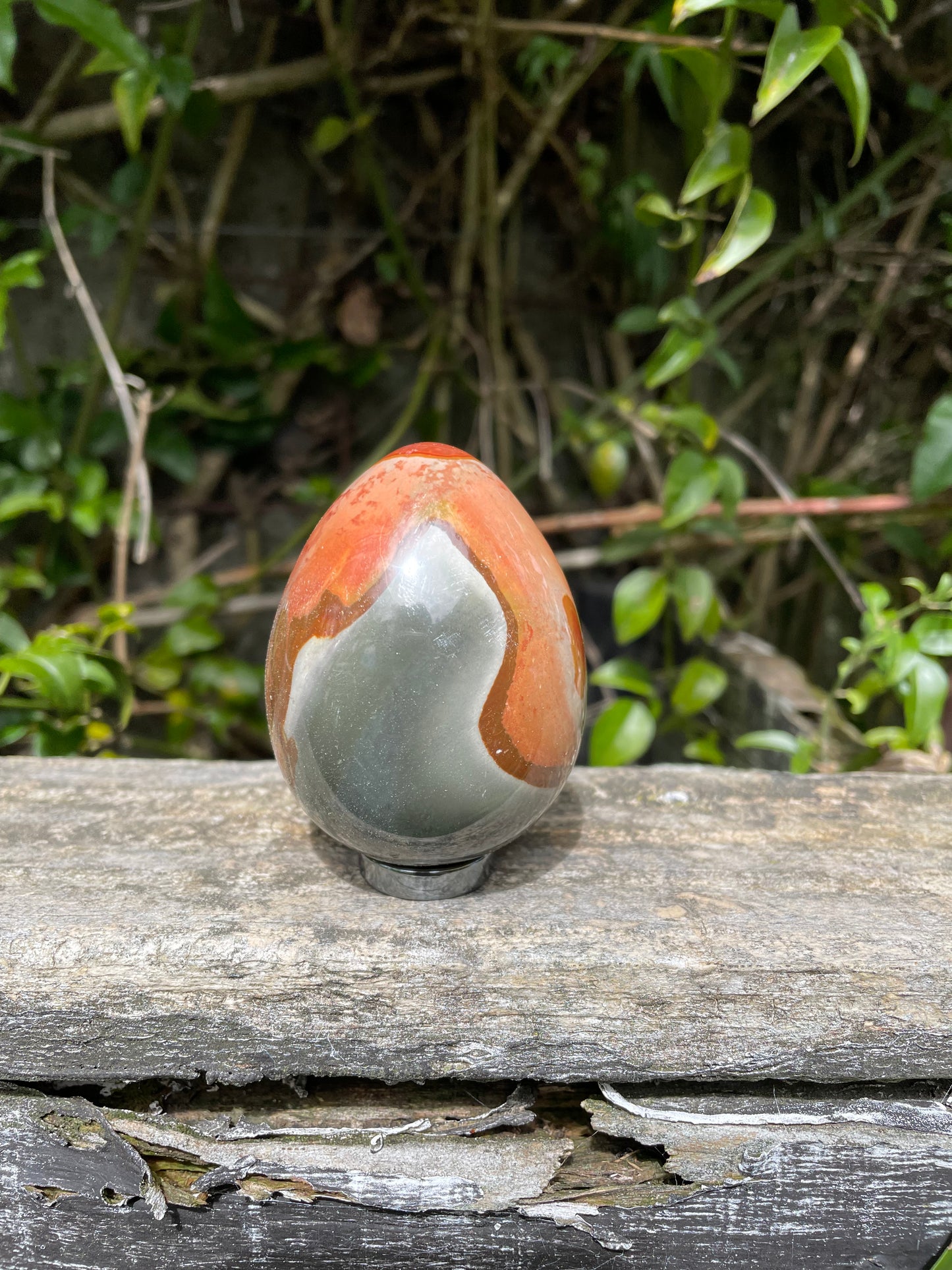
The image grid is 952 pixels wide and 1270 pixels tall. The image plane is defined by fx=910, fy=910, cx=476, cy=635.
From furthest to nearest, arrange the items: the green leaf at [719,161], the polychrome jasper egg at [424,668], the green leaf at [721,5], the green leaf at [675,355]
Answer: the green leaf at [675,355] → the green leaf at [719,161] → the green leaf at [721,5] → the polychrome jasper egg at [424,668]

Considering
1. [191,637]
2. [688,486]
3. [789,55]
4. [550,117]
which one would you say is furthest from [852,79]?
Answer: [191,637]

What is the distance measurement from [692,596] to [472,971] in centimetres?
62

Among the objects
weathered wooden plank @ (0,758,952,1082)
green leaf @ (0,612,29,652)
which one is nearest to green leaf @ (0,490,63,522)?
green leaf @ (0,612,29,652)

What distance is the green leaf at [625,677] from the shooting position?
0.97 meters

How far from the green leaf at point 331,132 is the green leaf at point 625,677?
797mm

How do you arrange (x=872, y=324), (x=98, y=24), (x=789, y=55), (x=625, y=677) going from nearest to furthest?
1. (x=789, y=55)
2. (x=98, y=24)
3. (x=625, y=677)
4. (x=872, y=324)

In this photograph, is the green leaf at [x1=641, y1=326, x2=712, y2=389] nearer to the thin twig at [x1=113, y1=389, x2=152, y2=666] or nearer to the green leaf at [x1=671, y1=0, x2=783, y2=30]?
the green leaf at [x1=671, y1=0, x2=783, y2=30]

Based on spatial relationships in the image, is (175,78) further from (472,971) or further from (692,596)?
(472,971)

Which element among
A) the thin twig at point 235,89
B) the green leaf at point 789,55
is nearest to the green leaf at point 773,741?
the green leaf at point 789,55

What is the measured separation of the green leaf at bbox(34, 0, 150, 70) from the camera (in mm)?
756

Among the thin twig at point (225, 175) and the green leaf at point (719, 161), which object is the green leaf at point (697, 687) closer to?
the green leaf at point (719, 161)

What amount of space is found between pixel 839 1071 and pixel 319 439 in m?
1.16

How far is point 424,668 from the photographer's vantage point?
487 mm

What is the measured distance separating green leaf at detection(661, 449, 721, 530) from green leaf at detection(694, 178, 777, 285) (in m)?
0.23
